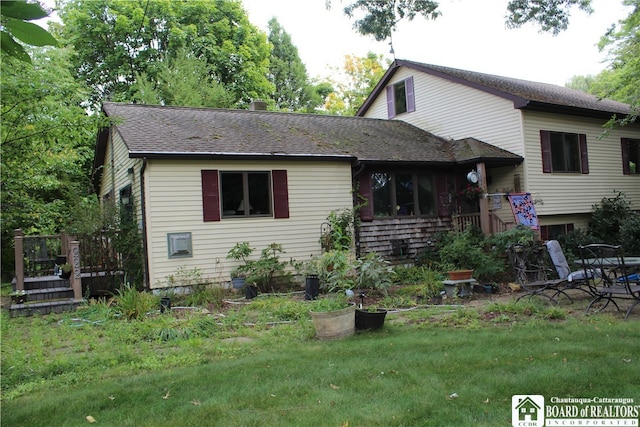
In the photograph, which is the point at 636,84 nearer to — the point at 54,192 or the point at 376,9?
the point at 376,9

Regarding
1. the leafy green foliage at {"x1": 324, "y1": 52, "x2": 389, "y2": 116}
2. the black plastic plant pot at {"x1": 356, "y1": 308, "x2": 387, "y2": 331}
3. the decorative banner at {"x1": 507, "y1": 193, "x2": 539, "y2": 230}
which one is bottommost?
the black plastic plant pot at {"x1": 356, "y1": 308, "x2": 387, "y2": 331}

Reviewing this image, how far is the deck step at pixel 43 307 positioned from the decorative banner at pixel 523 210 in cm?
1029

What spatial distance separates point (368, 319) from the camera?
6.36 m

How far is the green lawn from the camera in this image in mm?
3631

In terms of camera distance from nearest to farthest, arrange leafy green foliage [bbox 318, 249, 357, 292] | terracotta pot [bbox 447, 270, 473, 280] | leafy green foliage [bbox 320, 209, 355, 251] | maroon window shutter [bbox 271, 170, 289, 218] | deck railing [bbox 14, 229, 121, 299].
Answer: leafy green foliage [bbox 318, 249, 357, 292]
terracotta pot [bbox 447, 270, 473, 280]
deck railing [bbox 14, 229, 121, 299]
maroon window shutter [bbox 271, 170, 289, 218]
leafy green foliage [bbox 320, 209, 355, 251]

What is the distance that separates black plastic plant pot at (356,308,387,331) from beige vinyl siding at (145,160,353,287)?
496 cm

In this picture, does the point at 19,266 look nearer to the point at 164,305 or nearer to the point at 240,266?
the point at 164,305

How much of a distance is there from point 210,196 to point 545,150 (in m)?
9.53

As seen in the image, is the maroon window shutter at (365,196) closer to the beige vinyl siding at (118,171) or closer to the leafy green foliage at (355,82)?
the beige vinyl siding at (118,171)

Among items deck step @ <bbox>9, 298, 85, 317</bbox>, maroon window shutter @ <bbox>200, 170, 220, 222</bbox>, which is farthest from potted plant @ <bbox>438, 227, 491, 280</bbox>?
deck step @ <bbox>9, 298, 85, 317</bbox>

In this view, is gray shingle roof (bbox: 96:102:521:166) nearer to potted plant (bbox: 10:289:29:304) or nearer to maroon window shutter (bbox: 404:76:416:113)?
maroon window shutter (bbox: 404:76:416:113)

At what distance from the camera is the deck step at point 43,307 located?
28.7 feet

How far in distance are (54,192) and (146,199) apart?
34.6 feet

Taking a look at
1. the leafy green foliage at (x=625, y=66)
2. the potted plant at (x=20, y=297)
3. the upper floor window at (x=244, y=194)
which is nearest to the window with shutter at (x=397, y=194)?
the upper floor window at (x=244, y=194)
